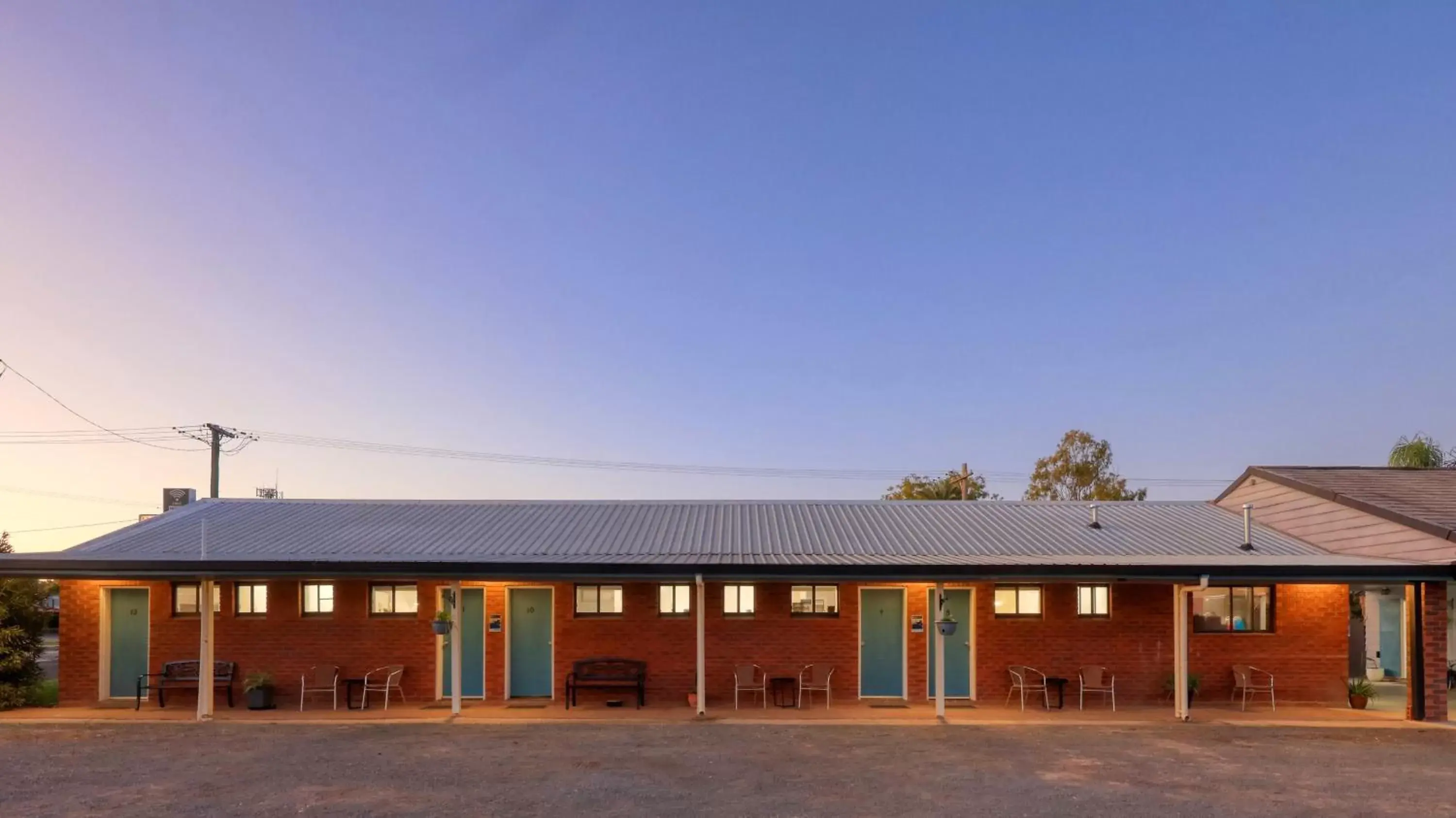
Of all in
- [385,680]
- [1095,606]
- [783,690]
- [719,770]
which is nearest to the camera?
[719,770]

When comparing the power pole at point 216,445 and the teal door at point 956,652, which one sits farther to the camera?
the power pole at point 216,445

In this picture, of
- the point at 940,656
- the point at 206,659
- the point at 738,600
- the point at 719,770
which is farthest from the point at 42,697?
the point at 940,656

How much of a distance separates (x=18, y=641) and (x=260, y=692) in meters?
3.89

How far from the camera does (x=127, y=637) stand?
15.4 m

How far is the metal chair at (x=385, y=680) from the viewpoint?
1480 centimetres

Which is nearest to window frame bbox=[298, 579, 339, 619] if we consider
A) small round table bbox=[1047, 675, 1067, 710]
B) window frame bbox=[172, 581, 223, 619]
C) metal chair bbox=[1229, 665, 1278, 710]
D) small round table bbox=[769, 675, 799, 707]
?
window frame bbox=[172, 581, 223, 619]

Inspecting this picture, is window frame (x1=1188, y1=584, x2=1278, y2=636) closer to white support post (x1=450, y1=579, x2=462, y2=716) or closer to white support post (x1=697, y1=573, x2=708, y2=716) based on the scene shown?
white support post (x1=697, y1=573, x2=708, y2=716)

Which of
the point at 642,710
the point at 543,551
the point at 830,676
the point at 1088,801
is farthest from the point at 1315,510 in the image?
the point at 543,551

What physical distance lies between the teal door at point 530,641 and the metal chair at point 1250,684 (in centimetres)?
1090

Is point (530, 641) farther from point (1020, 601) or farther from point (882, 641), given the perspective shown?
point (1020, 601)

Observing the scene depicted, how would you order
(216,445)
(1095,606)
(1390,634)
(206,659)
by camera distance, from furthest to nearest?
(216,445), (1390,634), (1095,606), (206,659)

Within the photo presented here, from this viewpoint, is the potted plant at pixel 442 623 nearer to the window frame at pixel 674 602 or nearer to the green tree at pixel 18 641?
the window frame at pixel 674 602

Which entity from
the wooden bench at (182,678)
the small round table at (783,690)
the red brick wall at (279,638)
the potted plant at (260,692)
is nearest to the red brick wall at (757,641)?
the red brick wall at (279,638)

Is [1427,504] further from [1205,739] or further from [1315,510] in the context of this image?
[1205,739]
